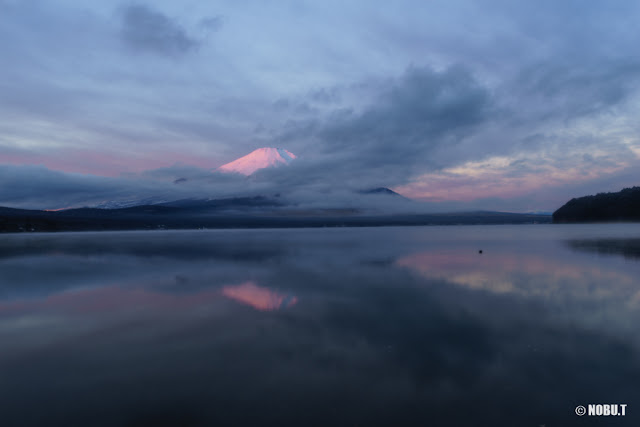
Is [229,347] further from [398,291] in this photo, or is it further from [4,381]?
[398,291]

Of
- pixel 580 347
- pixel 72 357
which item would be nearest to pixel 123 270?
pixel 72 357

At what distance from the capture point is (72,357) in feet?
33.6

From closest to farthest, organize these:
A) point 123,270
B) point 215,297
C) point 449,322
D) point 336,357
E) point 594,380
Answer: point 594,380 → point 336,357 → point 449,322 → point 215,297 → point 123,270

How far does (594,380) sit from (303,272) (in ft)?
65.4

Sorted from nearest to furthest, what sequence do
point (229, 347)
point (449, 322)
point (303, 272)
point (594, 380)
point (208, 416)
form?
point (208, 416), point (594, 380), point (229, 347), point (449, 322), point (303, 272)

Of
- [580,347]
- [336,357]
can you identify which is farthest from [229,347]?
[580,347]

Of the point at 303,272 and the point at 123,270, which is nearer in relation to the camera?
the point at 303,272

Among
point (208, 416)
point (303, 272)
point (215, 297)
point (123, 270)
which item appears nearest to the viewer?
point (208, 416)

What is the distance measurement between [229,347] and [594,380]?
9661mm

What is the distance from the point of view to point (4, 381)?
339 inches

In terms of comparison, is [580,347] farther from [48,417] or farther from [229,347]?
[48,417]

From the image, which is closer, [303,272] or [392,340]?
[392,340]

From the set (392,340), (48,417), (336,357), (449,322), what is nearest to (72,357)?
(48,417)

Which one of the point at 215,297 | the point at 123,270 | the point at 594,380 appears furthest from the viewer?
the point at 123,270
